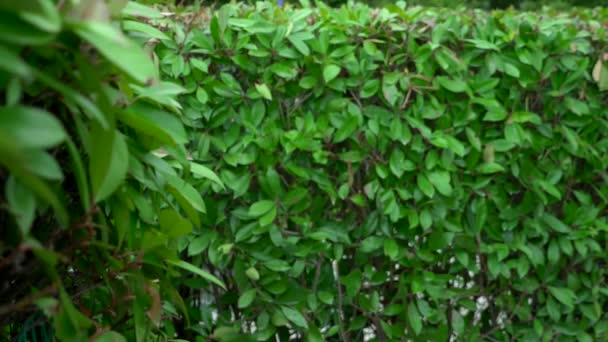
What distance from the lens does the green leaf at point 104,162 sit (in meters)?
1.33

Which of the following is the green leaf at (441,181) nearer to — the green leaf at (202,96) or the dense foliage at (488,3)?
the green leaf at (202,96)

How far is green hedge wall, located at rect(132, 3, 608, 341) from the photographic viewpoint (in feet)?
11.3

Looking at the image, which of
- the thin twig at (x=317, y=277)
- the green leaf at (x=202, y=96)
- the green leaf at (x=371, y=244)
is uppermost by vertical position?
the green leaf at (x=202, y=96)

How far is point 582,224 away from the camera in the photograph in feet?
12.4

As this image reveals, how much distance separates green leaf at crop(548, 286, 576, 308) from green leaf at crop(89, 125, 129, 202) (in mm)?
2820

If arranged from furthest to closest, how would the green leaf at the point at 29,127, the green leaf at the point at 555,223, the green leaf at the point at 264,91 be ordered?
the green leaf at the point at 555,223, the green leaf at the point at 264,91, the green leaf at the point at 29,127

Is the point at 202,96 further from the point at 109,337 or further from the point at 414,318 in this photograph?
the point at 109,337

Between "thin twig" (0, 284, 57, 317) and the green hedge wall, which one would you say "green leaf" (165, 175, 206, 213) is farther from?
the green hedge wall

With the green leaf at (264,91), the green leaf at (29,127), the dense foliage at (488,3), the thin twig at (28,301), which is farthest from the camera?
the dense foliage at (488,3)

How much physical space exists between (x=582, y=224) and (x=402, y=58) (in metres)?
1.11

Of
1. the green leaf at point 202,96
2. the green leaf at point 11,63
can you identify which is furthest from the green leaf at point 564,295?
the green leaf at point 11,63

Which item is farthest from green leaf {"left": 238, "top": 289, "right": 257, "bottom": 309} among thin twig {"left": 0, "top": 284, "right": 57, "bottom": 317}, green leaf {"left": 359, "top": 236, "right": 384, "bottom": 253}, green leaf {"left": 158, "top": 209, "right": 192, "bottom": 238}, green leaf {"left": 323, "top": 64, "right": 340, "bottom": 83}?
thin twig {"left": 0, "top": 284, "right": 57, "bottom": 317}

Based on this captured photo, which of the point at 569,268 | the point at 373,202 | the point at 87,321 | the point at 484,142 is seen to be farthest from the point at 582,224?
the point at 87,321

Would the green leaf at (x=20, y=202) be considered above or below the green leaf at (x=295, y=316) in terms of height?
above
